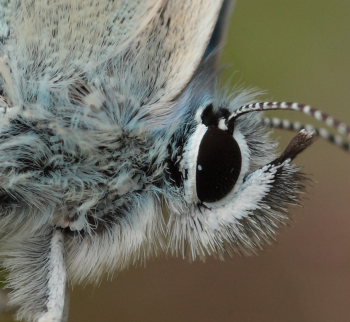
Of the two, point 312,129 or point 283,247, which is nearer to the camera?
point 312,129

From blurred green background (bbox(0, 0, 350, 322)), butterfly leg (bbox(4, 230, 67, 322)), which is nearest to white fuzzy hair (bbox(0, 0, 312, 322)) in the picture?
butterfly leg (bbox(4, 230, 67, 322))

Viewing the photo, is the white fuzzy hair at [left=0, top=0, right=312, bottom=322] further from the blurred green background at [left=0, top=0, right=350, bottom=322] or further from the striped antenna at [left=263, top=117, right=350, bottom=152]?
the blurred green background at [left=0, top=0, right=350, bottom=322]

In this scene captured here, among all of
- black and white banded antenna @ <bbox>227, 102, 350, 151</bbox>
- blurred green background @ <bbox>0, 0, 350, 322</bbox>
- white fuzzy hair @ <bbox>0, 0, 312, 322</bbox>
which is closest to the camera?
black and white banded antenna @ <bbox>227, 102, 350, 151</bbox>

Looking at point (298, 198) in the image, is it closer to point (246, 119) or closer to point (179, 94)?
point (246, 119)

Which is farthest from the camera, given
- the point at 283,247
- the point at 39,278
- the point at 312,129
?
the point at 283,247

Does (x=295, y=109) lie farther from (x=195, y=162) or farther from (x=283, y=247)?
(x=283, y=247)

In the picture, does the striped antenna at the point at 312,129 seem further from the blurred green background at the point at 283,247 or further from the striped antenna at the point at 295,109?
the blurred green background at the point at 283,247

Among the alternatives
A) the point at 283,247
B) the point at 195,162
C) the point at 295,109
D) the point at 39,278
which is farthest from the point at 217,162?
the point at 283,247
